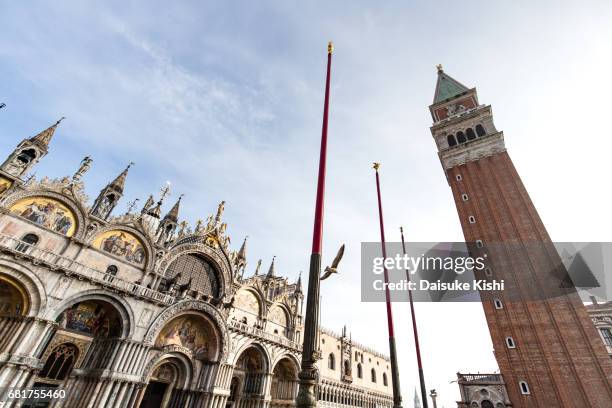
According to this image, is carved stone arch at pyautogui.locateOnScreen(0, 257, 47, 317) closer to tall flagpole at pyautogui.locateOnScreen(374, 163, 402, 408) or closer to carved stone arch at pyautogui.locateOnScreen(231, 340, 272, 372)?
carved stone arch at pyautogui.locateOnScreen(231, 340, 272, 372)

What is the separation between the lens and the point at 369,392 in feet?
144

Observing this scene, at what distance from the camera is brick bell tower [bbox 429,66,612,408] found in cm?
2195

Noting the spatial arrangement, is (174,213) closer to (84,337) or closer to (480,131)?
(84,337)

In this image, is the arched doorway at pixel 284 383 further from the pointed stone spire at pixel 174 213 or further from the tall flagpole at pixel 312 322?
the tall flagpole at pixel 312 322

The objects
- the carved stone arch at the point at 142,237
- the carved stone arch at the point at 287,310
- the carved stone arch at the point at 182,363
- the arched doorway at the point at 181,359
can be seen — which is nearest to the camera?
the carved stone arch at the point at 182,363

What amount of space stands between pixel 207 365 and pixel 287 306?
38.5ft

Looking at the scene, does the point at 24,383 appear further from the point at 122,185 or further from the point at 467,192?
the point at 467,192

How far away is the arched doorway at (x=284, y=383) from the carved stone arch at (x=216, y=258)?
8974 mm

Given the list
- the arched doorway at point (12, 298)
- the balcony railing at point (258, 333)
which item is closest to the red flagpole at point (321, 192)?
the arched doorway at point (12, 298)

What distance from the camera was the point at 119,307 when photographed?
18312mm

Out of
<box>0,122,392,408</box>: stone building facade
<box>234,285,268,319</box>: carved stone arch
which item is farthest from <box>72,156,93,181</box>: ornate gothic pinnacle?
<box>234,285,268,319</box>: carved stone arch

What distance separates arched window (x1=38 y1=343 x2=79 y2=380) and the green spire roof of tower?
51.6 metres

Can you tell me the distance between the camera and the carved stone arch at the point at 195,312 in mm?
19031

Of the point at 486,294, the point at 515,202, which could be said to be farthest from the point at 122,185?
the point at 515,202
